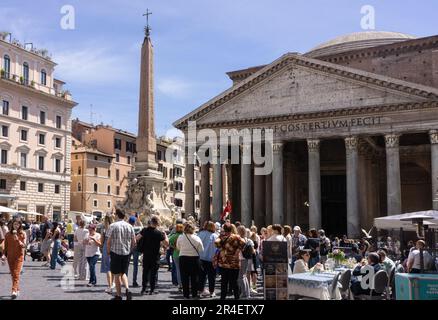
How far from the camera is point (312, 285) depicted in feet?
28.6

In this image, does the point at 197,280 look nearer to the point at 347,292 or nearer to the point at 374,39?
the point at 347,292

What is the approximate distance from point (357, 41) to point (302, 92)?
36.0 feet

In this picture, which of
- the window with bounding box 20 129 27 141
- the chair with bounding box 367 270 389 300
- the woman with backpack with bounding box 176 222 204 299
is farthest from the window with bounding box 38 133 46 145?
the chair with bounding box 367 270 389 300

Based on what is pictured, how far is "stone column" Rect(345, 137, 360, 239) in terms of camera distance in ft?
88.4

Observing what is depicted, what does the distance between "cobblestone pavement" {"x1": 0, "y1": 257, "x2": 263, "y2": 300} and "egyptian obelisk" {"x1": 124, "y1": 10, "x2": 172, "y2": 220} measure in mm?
4280

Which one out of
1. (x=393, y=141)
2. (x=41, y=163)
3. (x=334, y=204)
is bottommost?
(x=334, y=204)

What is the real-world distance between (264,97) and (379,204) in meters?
10.0

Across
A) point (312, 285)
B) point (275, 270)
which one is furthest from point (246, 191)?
point (275, 270)

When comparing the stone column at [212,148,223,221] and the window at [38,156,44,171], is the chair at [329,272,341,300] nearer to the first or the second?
the stone column at [212,148,223,221]

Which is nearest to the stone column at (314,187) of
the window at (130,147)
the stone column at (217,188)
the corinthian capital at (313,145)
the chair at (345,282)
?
the corinthian capital at (313,145)

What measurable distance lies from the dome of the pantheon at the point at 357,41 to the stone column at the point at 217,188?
10.5 meters

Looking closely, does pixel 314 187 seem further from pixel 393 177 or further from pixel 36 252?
pixel 36 252
